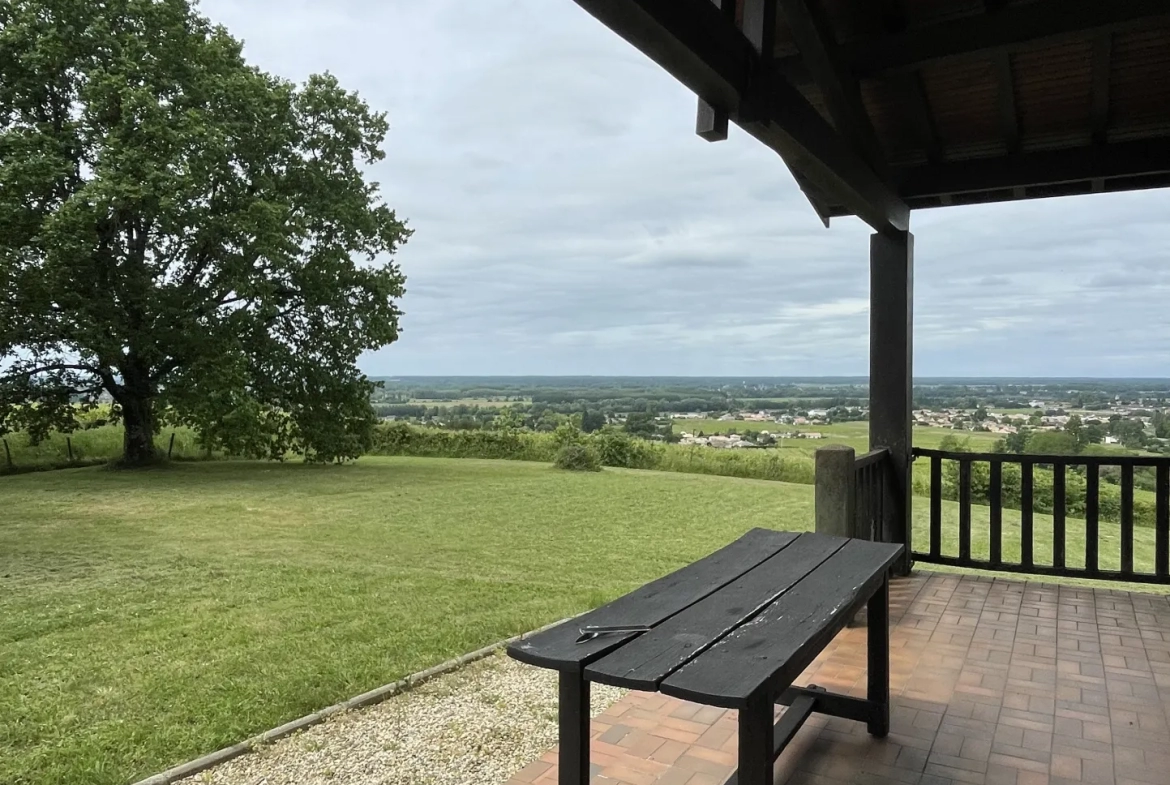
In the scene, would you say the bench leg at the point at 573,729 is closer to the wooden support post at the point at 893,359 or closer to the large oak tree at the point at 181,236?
the wooden support post at the point at 893,359

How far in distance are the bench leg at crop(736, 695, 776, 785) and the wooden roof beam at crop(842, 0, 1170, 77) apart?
2590 mm

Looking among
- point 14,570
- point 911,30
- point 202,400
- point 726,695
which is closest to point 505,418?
point 202,400

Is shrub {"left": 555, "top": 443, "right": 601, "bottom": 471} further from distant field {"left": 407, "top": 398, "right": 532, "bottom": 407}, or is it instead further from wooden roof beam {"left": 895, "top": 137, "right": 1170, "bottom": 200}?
wooden roof beam {"left": 895, "top": 137, "right": 1170, "bottom": 200}

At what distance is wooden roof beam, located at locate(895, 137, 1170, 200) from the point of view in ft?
11.2

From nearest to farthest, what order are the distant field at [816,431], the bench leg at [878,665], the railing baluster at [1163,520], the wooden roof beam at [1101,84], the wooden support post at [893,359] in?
the bench leg at [878,665], the wooden roof beam at [1101,84], the railing baluster at [1163,520], the wooden support post at [893,359], the distant field at [816,431]

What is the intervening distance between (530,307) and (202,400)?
2413 centimetres

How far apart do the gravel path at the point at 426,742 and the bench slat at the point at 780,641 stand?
A: 1168 mm

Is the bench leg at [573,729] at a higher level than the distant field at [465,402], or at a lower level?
lower

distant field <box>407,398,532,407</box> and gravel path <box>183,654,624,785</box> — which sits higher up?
distant field <box>407,398,532,407</box>

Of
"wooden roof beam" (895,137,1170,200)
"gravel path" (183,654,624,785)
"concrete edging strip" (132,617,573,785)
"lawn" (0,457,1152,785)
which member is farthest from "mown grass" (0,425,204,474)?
"wooden roof beam" (895,137,1170,200)

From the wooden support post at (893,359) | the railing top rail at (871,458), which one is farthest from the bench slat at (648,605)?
the wooden support post at (893,359)

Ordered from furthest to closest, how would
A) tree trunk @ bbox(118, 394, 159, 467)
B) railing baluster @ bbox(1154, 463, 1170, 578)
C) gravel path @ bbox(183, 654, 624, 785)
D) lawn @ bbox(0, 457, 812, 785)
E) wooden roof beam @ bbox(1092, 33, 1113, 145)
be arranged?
tree trunk @ bbox(118, 394, 159, 467)
railing baluster @ bbox(1154, 463, 1170, 578)
lawn @ bbox(0, 457, 812, 785)
wooden roof beam @ bbox(1092, 33, 1113, 145)
gravel path @ bbox(183, 654, 624, 785)

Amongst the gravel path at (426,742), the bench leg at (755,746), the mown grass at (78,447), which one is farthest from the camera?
the mown grass at (78,447)

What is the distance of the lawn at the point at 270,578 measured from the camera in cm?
311
